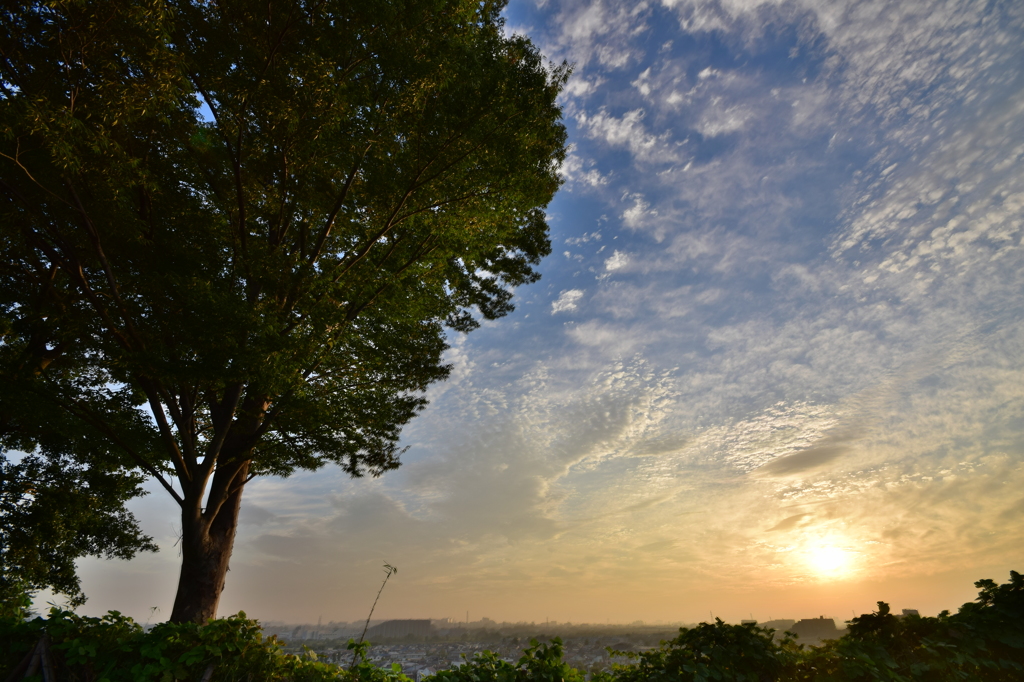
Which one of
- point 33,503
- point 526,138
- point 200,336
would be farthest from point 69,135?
point 33,503

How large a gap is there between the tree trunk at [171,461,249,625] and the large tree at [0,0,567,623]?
3cm

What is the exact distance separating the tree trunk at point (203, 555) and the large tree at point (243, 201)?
0.03 metres

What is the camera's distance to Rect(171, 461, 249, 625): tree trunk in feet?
25.1

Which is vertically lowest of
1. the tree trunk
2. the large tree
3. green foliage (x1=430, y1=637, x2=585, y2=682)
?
green foliage (x1=430, y1=637, x2=585, y2=682)

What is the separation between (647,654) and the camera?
423 cm

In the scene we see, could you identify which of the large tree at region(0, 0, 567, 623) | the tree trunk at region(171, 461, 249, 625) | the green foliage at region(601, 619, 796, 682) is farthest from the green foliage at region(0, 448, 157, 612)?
the green foliage at region(601, 619, 796, 682)

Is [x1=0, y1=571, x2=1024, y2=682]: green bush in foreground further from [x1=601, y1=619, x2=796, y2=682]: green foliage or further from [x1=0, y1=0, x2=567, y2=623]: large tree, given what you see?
[x1=0, y1=0, x2=567, y2=623]: large tree

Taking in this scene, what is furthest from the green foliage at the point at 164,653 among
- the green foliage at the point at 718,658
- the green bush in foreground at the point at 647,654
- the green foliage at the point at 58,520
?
the green foliage at the point at 58,520

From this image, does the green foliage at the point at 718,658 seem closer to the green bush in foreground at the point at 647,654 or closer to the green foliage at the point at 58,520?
the green bush in foreground at the point at 647,654

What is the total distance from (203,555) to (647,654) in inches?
306

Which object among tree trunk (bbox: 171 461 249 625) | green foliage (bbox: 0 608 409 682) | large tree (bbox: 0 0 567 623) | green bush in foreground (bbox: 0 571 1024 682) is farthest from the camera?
tree trunk (bbox: 171 461 249 625)

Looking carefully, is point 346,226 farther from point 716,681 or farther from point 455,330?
point 716,681

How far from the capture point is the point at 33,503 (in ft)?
38.4

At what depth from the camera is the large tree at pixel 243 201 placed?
665 cm
